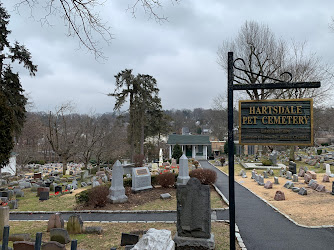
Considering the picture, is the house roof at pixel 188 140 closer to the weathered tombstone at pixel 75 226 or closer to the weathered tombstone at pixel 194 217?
the weathered tombstone at pixel 75 226

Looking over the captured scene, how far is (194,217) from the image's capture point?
550 cm

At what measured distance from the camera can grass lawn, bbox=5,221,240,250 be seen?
231 inches

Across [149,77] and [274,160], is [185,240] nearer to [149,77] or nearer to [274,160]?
[274,160]

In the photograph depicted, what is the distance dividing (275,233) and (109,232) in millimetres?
4851

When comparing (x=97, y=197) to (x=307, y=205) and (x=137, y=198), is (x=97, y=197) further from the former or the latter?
(x=307, y=205)

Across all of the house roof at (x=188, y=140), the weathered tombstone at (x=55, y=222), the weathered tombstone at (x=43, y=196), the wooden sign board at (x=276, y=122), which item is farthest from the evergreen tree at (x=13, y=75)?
the house roof at (x=188, y=140)

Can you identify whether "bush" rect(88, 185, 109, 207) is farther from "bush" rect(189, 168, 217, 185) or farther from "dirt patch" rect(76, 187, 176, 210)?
"bush" rect(189, 168, 217, 185)

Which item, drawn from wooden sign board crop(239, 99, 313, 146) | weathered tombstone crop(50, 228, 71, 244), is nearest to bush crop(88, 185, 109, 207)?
weathered tombstone crop(50, 228, 71, 244)

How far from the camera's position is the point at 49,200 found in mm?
12227

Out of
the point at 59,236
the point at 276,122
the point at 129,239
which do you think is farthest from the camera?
the point at 59,236

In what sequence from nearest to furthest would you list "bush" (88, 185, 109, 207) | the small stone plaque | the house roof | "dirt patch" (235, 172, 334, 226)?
"dirt patch" (235, 172, 334, 226) → "bush" (88, 185, 109, 207) → the small stone plaque → the house roof

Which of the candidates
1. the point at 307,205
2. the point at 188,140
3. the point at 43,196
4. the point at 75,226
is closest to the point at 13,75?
the point at 43,196

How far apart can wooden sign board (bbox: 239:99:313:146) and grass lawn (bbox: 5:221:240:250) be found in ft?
10.5

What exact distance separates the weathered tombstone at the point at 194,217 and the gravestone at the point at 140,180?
27.2ft
